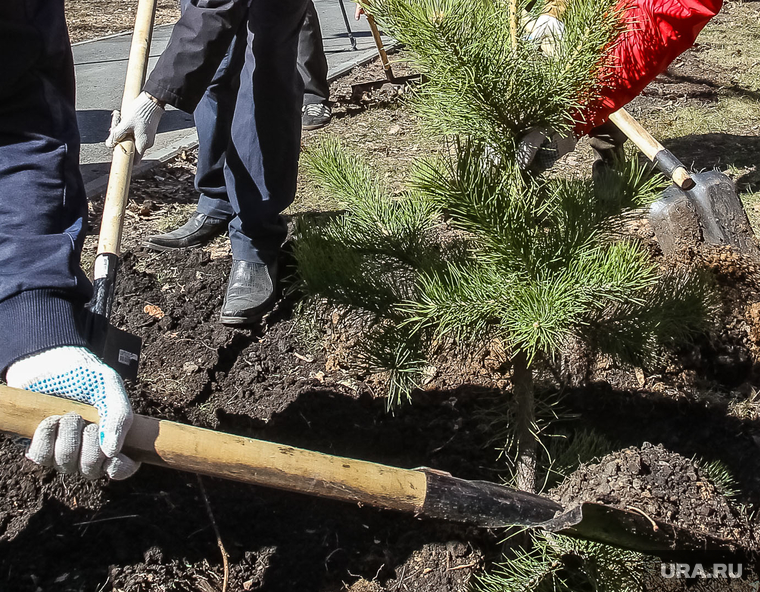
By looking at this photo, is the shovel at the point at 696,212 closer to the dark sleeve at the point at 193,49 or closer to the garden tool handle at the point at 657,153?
the garden tool handle at the point at 657,153

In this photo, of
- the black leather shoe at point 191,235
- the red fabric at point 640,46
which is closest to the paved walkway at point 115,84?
the black leather shoe at point 191,235

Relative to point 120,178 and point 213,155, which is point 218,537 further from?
point 213,155

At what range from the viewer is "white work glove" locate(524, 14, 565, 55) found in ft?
4.64

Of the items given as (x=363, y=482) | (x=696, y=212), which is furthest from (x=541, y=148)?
(x=696, y=212)

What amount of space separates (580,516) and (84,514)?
1373 millimetres

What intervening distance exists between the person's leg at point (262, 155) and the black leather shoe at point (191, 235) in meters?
0.44

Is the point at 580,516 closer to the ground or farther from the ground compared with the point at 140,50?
closer to the ground

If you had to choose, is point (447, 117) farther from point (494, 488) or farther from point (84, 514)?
point (84, 514)

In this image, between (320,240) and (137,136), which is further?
(137,136)

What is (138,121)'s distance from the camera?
208 cm

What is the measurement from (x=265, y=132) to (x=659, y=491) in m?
1.87

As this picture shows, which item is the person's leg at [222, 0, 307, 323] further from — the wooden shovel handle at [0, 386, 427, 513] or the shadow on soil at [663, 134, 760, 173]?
the shadow on soil at [663, 134, 760, 173]

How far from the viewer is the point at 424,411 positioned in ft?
7.86

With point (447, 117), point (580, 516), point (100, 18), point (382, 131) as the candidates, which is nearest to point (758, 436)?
point (580, 516)
